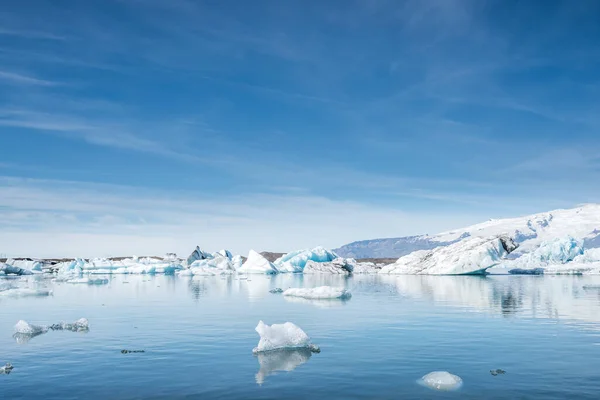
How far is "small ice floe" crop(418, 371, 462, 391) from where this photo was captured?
35.2ft

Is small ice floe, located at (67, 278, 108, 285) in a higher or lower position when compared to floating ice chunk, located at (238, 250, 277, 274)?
lower

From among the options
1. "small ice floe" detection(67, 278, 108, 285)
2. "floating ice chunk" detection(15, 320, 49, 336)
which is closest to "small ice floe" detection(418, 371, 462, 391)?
"floating ice chunk" detection(15, 320, 49, 336)

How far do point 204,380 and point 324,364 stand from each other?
10.4 ft

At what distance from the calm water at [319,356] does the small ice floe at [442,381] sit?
0.23 metres

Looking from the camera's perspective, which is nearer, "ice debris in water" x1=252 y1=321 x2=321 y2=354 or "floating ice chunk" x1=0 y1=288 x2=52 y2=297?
"ice debris in water" x1=252 y1=321 x2=321 y2=354

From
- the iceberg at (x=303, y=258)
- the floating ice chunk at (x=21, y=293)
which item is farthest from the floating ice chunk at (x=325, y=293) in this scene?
the iceberg at (x=303, y=258)

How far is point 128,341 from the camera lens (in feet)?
56.4

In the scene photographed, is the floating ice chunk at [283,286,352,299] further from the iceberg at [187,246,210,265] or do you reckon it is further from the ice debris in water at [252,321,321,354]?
the iceberg at [187,246,210,265]

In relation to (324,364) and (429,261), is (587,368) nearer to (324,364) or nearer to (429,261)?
(324,364)

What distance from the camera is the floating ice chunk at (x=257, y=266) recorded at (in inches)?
3447

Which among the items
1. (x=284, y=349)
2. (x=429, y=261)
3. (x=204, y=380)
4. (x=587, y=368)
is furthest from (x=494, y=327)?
(x=429, y=261)

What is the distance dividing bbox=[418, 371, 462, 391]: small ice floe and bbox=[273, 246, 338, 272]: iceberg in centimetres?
8124

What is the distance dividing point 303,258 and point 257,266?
950cm

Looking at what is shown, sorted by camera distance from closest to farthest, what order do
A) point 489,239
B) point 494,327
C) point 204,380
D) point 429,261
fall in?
point 204,380, point 494,327, point 489,239, point 429,261
